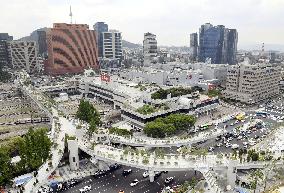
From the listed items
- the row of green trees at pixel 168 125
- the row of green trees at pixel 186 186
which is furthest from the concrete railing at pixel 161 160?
the row of green trees at pixel 168 125

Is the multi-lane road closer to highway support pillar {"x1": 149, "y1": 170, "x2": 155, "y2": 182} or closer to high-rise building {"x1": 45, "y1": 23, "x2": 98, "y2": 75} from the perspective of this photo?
highway support pillar {"x1": 149, "y1": 170, "x2": 155, "y2": 182}

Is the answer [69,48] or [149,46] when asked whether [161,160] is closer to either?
[69,48]

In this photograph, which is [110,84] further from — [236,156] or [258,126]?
[236,156]

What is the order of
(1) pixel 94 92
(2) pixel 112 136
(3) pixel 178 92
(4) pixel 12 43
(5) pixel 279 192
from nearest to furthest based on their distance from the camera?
(5) pixel 279 192 < (2) pixel 112 136 < (3) pixel 178 92 < (1) pixel 94 92 < (4) pixel 12 43

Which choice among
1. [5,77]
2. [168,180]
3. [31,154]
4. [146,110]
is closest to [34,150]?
[31,154]

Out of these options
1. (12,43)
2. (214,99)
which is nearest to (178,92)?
(214,99)

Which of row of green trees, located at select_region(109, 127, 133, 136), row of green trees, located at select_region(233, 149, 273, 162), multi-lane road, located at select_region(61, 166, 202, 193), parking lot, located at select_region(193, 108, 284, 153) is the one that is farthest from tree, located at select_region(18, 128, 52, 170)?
row of green trees, located at select_region(233, 149, 273, 162)
